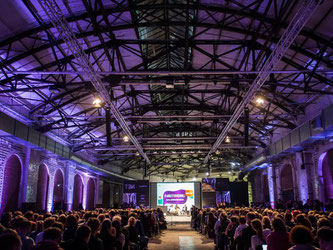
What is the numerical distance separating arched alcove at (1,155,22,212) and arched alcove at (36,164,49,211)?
8.29 ft

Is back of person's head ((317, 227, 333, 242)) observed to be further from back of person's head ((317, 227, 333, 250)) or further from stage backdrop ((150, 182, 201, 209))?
stage backdrop ((150, 182, 201, 209))

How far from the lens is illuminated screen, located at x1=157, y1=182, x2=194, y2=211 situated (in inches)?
1062

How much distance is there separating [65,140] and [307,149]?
580 inches

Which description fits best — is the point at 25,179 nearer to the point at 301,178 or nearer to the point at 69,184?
the point at 69,184

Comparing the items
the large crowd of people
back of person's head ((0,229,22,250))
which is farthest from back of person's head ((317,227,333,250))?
back of person's head ((0,229,22,250))

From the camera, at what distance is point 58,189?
20.8 metres

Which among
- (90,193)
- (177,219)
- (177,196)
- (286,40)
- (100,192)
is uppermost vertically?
(286,40)

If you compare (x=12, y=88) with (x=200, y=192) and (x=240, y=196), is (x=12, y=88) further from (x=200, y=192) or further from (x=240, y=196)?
(x=240, y=196)

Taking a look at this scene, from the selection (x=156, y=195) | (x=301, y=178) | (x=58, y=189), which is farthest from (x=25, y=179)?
(x=301, y=178)

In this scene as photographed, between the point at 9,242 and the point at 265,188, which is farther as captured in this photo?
the point at 265,188

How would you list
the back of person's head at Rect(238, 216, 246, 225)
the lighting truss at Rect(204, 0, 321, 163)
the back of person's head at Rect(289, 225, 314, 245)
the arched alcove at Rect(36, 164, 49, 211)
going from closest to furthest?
the back of person's head at Rect(289, 225, 314, 245) → the back of person's head at Rect(238, 216, 246, 225) → the lighting truss at Rect(204, 0, 321, 163) → the arched alcove at Rect(36, 164, 49, 211)

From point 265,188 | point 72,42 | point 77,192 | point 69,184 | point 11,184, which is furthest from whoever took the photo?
point 265,188

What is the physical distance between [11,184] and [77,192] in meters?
10.3

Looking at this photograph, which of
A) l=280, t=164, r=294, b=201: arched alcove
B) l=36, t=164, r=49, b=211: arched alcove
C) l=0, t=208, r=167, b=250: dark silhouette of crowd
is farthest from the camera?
l=280, t=164, r=294, b=201: arched alcove
